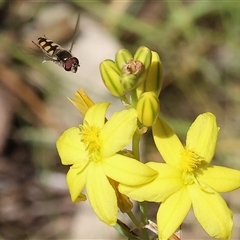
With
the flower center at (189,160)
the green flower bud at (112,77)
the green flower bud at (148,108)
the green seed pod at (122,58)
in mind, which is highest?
the green seed pod at (122,58)

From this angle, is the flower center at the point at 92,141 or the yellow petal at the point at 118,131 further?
the flower center at the point at 92,141

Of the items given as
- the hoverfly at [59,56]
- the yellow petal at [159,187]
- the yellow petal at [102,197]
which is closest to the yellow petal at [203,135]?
the yellow petal at [159,187]

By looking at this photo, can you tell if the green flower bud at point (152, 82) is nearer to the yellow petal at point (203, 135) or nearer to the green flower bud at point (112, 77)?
the green flower bud at point (112, 77)

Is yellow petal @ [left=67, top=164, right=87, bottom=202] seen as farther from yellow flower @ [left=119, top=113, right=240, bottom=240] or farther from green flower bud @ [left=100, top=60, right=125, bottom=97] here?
green flower bud @ [left=100, top=60, right=125, bottom=97]

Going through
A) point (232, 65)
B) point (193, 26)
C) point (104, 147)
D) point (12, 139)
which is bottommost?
point (104, 147)

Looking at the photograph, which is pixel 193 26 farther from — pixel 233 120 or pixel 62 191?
pixel 62 191

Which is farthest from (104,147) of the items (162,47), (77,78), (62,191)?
(162,47)

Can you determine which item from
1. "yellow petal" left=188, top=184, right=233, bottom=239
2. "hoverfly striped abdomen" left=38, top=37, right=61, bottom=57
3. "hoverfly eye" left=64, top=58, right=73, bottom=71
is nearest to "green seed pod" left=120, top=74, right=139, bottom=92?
"yellow petal" left=188, top=184, right=233, bottom=239

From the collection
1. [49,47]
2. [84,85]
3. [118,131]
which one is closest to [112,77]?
[118,131]
